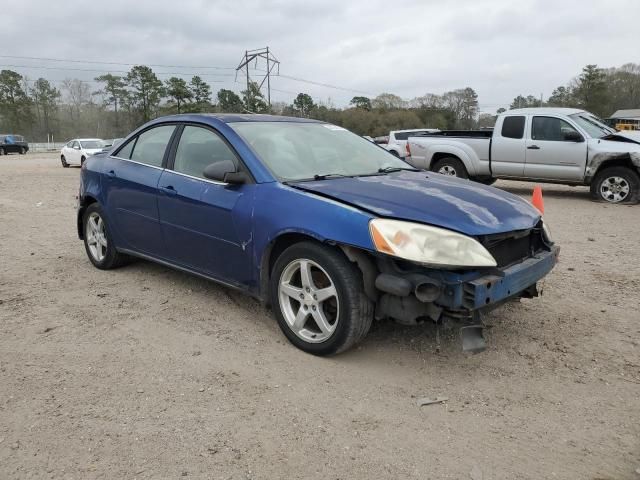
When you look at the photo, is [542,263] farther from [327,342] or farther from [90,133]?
[90,133]

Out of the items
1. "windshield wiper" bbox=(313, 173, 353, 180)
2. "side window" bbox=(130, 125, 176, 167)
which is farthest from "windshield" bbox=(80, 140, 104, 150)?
"windshield wiper" bbox=(313, 173, 353, 180)

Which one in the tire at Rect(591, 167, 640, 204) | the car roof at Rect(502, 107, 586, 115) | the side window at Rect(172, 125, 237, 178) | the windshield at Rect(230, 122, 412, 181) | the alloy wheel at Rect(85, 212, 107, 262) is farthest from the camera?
the car roof at Rect(502, 107, 586, 115)

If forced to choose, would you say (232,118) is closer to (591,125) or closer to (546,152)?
(546,152)

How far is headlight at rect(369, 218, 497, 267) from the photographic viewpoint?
117 inches

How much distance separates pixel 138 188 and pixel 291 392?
2.54 m

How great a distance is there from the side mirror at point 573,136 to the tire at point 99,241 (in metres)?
9.05

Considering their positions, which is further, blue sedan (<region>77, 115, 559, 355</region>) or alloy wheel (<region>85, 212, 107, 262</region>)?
alloy wheel (<region>85, 212, 107, 262</region>)

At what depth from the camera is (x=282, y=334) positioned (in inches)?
151

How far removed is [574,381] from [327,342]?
1495 mm

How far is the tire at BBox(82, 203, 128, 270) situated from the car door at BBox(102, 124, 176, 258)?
215mm

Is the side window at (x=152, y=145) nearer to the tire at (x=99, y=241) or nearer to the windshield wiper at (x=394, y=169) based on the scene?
the tire at (x=99, y=241)

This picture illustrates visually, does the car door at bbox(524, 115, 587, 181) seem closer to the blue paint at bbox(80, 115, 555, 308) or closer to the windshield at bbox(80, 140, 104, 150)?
the blue paint at bbox(80, 115, 555, 308)

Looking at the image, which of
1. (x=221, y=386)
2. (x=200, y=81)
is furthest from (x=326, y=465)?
(x=200, y=81)

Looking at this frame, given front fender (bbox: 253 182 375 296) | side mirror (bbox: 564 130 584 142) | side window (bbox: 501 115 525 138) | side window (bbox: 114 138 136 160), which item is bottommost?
front fender (bbox: 253 182 375 296)
